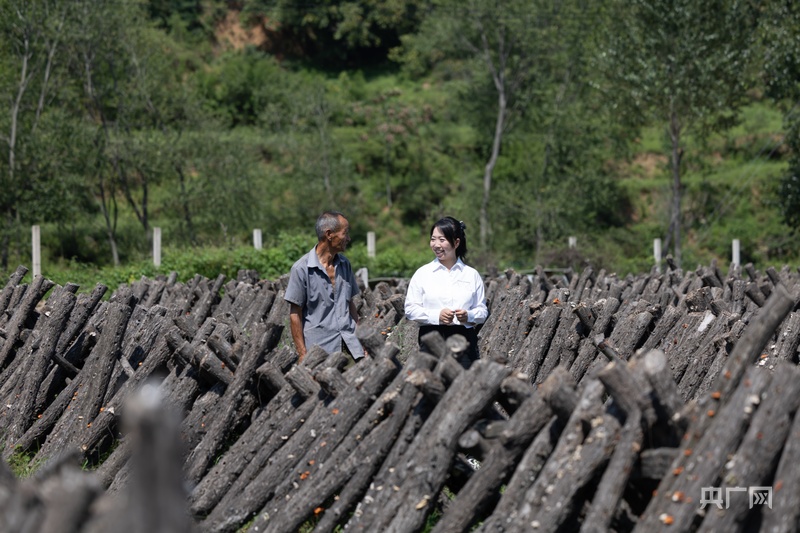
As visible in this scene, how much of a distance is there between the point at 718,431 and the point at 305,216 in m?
30.0

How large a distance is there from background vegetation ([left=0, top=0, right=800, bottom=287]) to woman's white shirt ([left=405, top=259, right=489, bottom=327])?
44.0 feet

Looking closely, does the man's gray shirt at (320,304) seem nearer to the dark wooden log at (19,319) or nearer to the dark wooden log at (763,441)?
the dark wooden log at (19,319)

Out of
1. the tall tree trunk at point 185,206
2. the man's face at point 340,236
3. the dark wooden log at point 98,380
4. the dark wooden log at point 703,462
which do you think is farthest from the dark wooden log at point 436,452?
the tall tree trunk at point 185,206

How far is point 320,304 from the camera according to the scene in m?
6.52

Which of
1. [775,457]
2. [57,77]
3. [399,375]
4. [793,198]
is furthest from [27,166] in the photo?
[775,457]

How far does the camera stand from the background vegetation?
2653cm

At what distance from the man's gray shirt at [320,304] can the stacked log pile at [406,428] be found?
1.66ft

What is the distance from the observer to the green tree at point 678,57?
2627 centimetres

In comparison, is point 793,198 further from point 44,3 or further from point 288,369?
point 288,369

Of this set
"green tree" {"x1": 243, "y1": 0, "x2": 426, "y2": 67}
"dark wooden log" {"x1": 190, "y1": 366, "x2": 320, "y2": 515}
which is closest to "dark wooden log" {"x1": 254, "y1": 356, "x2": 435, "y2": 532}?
"dark wooden log" {"x1": 190, "y1": 366, "x2": 320, "y2": 515}

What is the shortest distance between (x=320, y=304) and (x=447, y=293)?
35.5 inches

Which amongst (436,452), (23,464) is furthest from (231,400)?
(23,464)

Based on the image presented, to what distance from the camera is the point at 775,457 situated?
372cm

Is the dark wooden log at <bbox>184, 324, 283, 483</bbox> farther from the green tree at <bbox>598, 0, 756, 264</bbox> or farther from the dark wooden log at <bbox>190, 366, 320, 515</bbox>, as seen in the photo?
the green tree at <bbox>598, 0, 756, 264</bbox>
